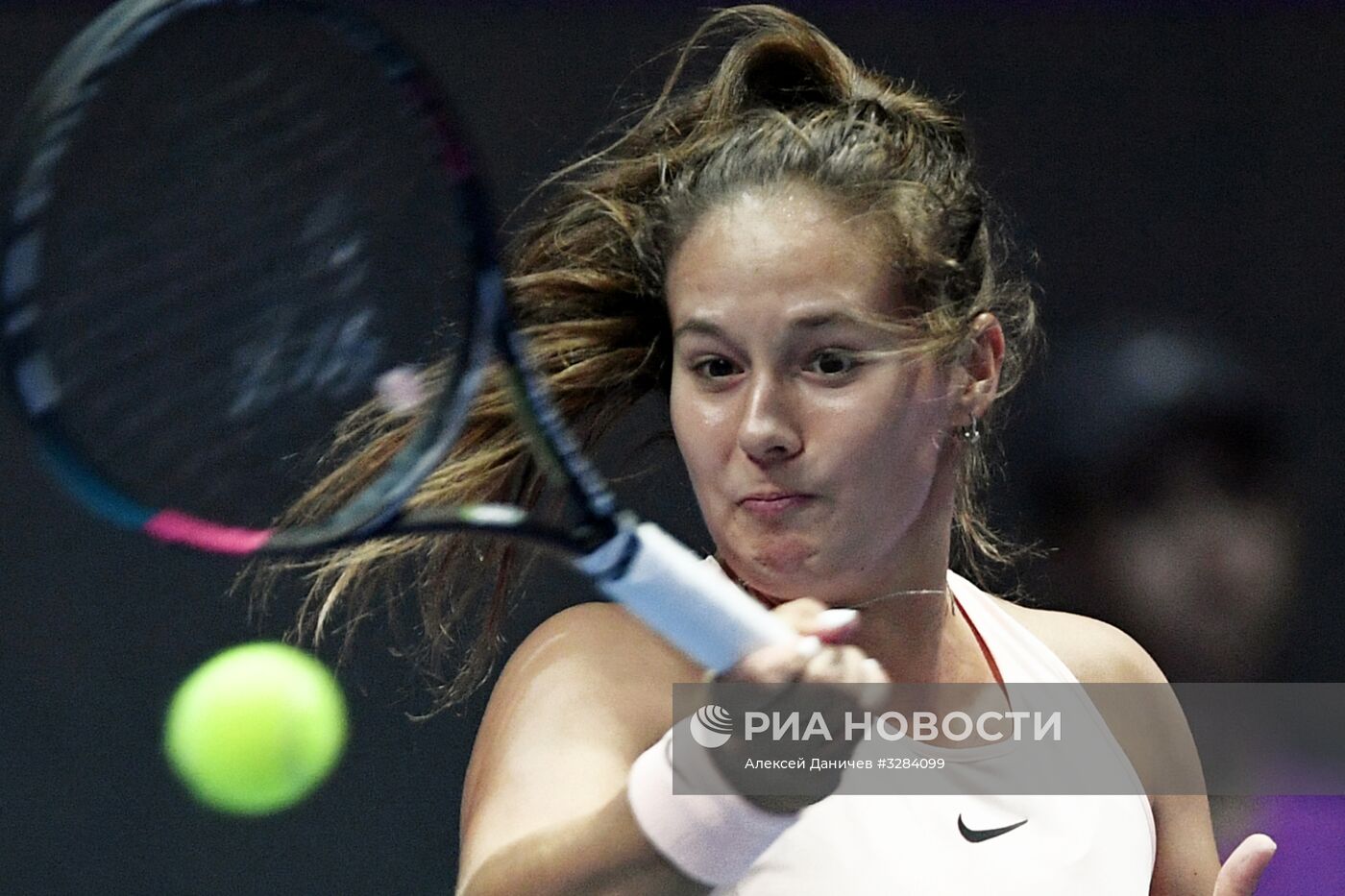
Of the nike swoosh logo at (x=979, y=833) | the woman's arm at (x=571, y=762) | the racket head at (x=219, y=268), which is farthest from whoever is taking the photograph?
the nike swoosh logo at (x=979, y=833)

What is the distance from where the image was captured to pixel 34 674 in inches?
83.4

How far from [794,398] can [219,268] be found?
1.27 ft

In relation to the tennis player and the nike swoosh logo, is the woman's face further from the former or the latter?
the nike swoosh logo

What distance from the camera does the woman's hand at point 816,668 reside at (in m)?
0.96

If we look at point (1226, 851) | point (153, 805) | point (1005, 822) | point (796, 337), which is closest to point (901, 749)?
point (1005, 822)

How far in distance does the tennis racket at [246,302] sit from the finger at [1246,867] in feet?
1.46

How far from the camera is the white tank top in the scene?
1.25m

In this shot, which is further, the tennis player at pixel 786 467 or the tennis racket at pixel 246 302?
the tennis player at pixel 786 467

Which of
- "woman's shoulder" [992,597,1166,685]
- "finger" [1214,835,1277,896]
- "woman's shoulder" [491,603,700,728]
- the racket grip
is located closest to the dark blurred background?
"woman's shoulder" [992,597,1166,685]

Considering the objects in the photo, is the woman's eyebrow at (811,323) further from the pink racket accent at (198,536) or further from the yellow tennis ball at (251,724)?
the yellow tennis ball at (251,724)

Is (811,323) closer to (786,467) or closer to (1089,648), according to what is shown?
(786,467)

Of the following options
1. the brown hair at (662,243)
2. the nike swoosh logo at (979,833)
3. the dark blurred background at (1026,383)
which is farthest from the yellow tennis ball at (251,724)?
the nike swoosh logo at (979,833)

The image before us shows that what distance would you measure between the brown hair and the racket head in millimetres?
69

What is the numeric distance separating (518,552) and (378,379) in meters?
0.24
